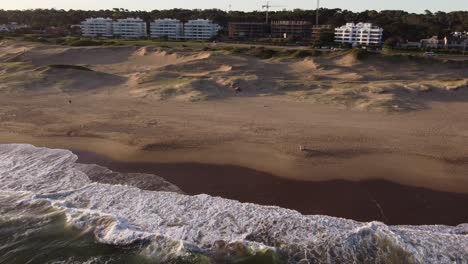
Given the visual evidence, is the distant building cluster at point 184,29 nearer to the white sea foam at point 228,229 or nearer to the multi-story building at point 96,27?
the multi-story building at point 96,27

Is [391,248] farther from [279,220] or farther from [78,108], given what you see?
[78,108]

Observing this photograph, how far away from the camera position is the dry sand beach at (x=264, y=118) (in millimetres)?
18281

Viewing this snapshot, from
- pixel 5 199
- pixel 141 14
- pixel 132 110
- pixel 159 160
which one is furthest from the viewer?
pixel 141 14

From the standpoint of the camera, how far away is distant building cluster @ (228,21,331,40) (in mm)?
88000

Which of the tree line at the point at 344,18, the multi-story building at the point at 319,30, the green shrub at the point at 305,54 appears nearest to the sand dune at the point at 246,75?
the green shrub at the point at 305,54

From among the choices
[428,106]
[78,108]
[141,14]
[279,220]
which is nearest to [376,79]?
[428,106]

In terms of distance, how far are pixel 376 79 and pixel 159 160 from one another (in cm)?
2650

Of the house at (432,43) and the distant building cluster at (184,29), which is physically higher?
the distant building cluster at (184,29)

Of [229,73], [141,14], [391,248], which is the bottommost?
[391,248]

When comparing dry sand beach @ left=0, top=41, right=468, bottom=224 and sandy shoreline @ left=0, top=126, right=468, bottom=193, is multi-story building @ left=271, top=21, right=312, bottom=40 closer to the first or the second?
dry sand beach @ left=0, top=41, right=468, bottom=224

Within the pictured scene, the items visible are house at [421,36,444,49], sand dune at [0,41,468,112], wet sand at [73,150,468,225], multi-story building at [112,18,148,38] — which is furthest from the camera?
multi-story building at [112,18,148,38]

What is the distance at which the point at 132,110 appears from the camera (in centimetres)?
2655

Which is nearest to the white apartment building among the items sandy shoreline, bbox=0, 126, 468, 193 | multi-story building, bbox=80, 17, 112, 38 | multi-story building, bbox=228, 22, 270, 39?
multi-story building, bbox=228, 22, 270, 39

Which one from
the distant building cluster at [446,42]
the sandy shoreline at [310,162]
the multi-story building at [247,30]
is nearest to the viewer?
the sandy shoreline at [310,162]
